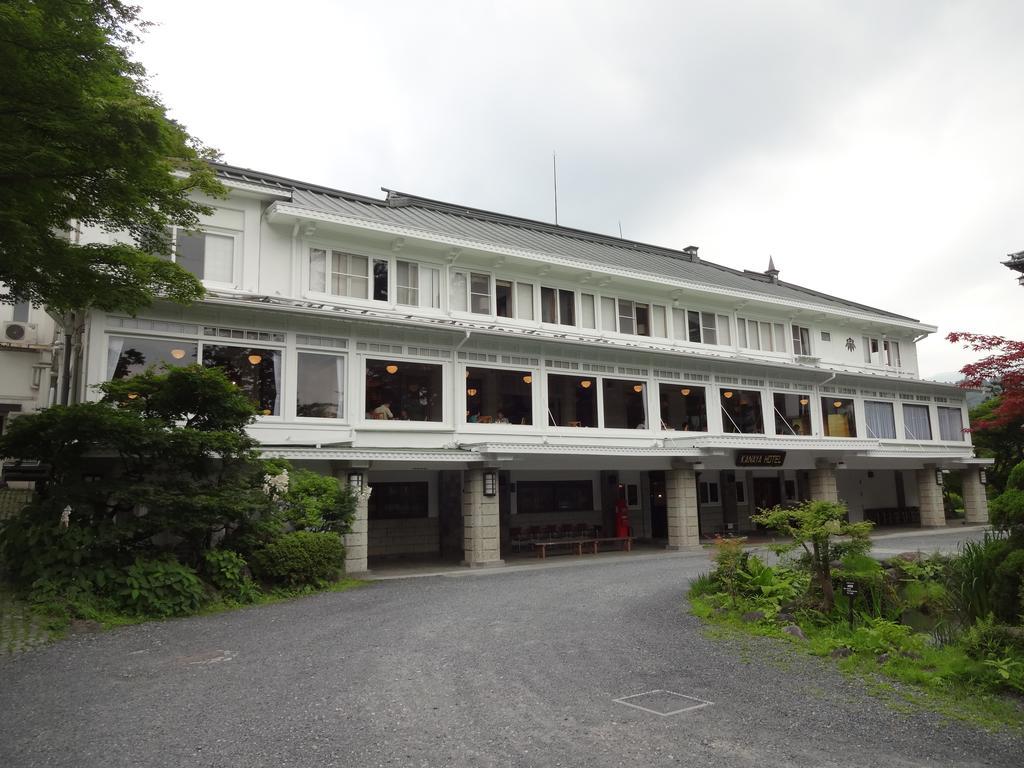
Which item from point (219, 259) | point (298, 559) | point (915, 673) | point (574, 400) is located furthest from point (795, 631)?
point (219, 259)

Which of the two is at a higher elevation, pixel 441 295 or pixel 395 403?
pixel 441 295

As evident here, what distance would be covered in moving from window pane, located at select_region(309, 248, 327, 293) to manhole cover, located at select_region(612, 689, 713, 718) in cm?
1454

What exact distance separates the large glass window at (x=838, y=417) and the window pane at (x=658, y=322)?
7822mm

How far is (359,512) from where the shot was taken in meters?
16.8

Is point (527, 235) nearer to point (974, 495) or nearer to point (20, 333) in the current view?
point (20, 333)

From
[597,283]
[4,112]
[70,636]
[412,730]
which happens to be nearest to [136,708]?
[412,730]

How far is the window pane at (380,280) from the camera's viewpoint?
64.7ft

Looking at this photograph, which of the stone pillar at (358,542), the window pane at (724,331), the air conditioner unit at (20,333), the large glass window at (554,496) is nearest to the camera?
the stone pillar at (358,542)

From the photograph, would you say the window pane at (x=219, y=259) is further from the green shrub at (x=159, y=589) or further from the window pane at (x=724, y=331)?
the window pane at (x=724, y=331)

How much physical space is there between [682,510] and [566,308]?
7.68 m

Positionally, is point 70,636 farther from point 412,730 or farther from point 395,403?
point 395,403

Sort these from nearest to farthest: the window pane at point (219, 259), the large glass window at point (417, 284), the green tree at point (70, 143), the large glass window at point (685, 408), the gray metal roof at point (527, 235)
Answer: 1. the green tree at point (70, 143)
2. the window pane at point (219, 259)
3. the large glass window at point (417, 284)
4. the gray metal roof at point (527, 235)
5. the large glass window at point (685, 408)

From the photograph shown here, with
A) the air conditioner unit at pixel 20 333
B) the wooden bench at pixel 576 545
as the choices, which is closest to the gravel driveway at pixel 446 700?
the wooden bench at pixel 576 545

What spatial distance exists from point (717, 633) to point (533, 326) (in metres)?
13.2
